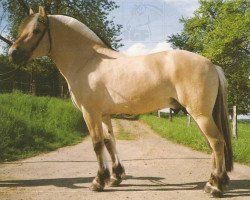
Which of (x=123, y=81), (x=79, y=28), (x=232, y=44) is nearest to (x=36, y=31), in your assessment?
(x=79, y=28)

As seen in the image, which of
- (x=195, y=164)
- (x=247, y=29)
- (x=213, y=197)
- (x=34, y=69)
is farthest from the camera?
(x=247, y=29)

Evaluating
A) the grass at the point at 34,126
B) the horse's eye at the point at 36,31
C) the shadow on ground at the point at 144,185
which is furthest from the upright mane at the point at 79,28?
the grass at the point at 34,126

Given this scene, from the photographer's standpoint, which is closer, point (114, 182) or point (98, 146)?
point (98, 146)

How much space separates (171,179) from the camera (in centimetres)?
651

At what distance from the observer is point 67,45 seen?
6.16 m

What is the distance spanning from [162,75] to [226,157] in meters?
1.65

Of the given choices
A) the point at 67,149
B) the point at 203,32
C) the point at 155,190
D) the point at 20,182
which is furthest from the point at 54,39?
the point at 203,32

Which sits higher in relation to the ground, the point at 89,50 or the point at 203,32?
the point at 203,32

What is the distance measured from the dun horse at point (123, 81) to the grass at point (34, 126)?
12.6 feet

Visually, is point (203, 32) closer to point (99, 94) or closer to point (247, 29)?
point (247, 29)

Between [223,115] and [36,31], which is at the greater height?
[36,31]

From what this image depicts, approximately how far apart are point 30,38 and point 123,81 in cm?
171

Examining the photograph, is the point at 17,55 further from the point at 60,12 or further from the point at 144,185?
the point at 60,12

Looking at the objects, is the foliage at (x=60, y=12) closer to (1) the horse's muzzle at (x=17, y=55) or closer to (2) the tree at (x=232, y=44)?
(2) the tree at (x=232, y=44)
